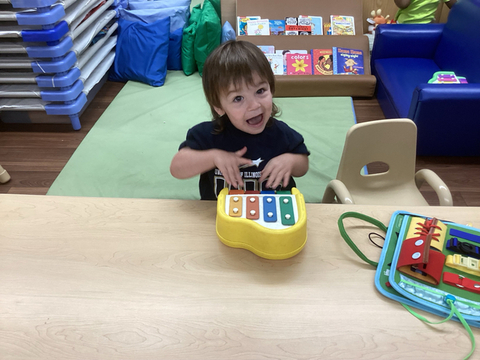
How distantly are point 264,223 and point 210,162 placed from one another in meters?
0.27

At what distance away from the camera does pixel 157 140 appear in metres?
2.27

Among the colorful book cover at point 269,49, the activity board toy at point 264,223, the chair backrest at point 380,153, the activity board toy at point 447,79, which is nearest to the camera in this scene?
the activity board toy at point 264,223

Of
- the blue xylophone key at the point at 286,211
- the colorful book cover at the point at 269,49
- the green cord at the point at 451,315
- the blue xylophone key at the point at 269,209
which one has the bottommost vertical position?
the colorful book cover at the point at 269,49

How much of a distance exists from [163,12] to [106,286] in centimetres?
281

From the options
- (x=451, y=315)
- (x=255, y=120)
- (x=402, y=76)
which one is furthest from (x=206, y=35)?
(x=451, y=315)

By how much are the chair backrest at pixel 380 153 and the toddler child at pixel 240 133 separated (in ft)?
1.12

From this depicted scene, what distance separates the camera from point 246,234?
0.74 m

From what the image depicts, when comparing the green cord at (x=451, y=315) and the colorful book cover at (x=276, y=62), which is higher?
the green cord at (x=451, y=315)

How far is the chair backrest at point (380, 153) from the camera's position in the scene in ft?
4.18

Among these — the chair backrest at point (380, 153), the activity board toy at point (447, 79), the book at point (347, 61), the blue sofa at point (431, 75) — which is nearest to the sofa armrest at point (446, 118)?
the blue sofa at point (431, 75)

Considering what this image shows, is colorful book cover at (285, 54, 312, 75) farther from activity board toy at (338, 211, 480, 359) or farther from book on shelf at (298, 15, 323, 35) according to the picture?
activity board toy at (338, 211, 480, 359)

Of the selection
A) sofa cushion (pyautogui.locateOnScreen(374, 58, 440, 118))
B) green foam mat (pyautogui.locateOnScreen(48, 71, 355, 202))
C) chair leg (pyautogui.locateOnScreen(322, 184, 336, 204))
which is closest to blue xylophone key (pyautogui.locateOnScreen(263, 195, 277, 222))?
chair leg (pyautogui.locateOnScreen(322, 184, 336, 204))

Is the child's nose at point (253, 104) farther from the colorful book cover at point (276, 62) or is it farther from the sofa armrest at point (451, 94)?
the colorful book cover at point (276, 62)

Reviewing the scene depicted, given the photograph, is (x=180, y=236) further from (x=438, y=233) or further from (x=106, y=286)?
(x=438, y=233)
